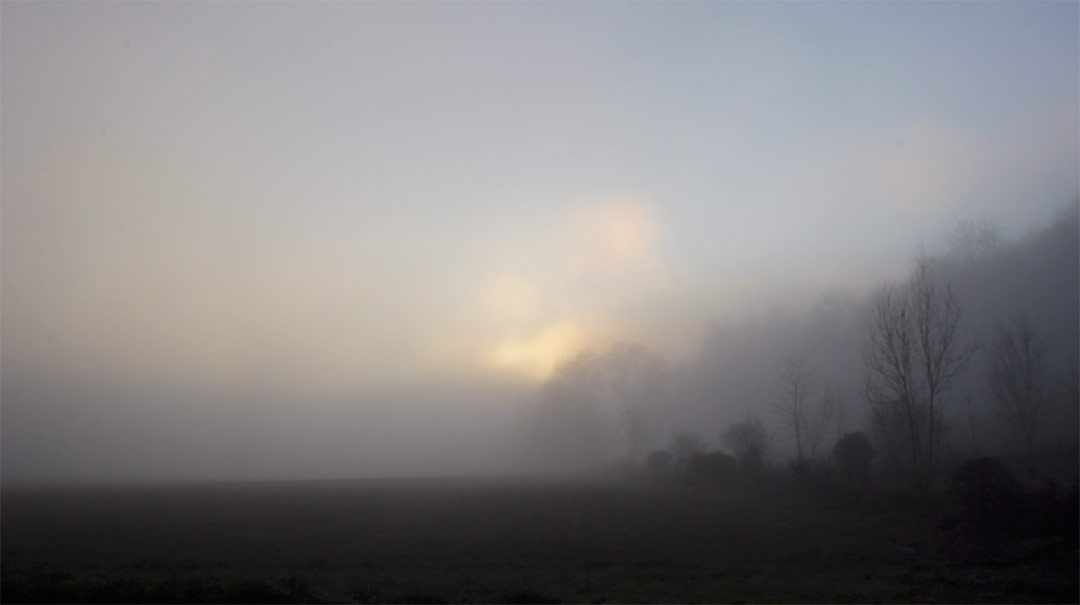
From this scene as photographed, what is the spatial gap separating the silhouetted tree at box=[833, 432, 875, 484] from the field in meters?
3.51

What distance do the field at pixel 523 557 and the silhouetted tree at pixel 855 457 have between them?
351cm

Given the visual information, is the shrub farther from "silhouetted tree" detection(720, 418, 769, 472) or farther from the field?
"silhouetted tree" detection(720, 418, 769, 472)

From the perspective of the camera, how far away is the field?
54.7 ft

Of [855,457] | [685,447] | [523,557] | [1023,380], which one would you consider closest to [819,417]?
[685,447]

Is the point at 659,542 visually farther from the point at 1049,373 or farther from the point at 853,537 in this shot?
the point at 1049,373

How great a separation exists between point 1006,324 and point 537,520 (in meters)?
68.3

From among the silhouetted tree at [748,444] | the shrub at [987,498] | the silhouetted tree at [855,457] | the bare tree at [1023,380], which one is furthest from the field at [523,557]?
the bare tree at [1023,380]

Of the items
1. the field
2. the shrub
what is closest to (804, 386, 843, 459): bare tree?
the field

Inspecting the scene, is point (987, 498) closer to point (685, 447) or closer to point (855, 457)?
point (855, 457)

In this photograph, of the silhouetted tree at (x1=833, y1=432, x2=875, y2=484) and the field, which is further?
the silhouetted tree at (x1=833, y1=432, x2=875, y2=484)

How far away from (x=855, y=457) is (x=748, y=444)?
19.4m

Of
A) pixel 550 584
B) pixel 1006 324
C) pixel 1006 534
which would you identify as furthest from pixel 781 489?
pixel 1006 324

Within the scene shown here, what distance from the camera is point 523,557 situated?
24688 millimetres

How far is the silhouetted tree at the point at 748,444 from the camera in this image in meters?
60.8
